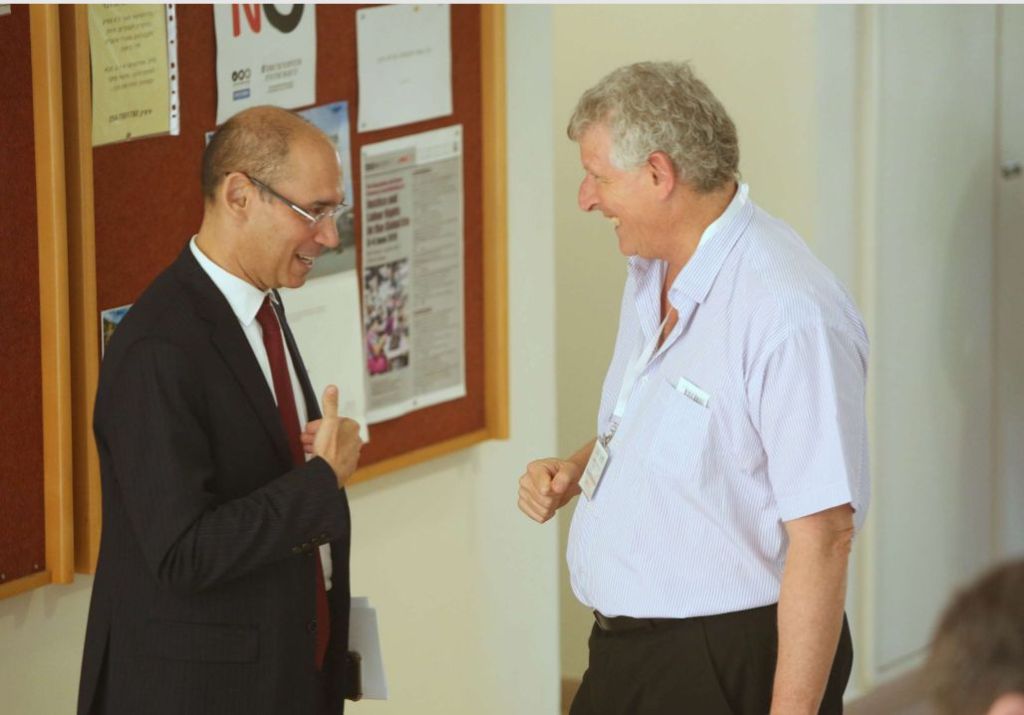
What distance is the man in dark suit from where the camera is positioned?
201 centimetres

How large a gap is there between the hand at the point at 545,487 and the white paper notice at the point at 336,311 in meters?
0.66

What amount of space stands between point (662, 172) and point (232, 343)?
0.66 meters

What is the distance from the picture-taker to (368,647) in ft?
7.98

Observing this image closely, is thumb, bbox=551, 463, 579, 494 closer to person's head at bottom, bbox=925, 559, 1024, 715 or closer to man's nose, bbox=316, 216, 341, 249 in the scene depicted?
man's nose, bbox=316, 216, 341, 249

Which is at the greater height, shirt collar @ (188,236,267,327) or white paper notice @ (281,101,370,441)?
shirt collar @ (188,236,267,327)

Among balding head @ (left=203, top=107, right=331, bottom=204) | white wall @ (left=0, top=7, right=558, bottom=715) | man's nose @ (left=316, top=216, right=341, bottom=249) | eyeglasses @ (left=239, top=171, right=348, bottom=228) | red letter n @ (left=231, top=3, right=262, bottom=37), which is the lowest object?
white wall @ (left=0, top=7, right=558, bottom=715)

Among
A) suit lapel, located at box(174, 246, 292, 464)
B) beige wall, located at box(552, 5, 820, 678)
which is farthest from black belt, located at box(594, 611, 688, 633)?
beige wall, located at box(552, 5, 820, 678)

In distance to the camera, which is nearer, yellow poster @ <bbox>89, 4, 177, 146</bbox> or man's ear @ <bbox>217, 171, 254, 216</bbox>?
man's ear @ <bbox>217, 171, 254, 216</bbox>

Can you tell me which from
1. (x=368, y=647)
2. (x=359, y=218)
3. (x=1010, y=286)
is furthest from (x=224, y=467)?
(x=1010, y=286)

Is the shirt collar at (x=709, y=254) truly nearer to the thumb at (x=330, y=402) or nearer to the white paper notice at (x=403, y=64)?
the thumb at (x=330, y=402)

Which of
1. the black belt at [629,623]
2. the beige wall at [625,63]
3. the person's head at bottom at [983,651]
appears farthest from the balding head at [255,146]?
the beige wall at [625,63]

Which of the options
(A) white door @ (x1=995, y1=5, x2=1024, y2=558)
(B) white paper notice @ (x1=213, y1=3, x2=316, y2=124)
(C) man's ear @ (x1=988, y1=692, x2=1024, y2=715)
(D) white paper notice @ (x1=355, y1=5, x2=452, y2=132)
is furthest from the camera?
(A) white door @ (x1=995, y1=5, x2=1024, y2=558)

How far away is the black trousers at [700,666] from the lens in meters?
2.21

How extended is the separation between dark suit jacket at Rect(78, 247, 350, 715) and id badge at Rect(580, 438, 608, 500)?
1.26ft
